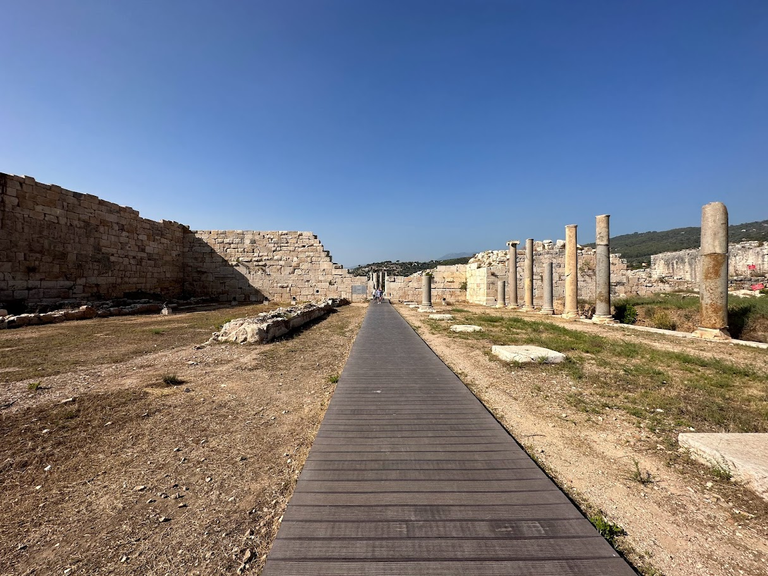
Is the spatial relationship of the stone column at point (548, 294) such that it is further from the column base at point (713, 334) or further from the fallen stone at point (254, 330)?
the fallen stone at point (254, 330)

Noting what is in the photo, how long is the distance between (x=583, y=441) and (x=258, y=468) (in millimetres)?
2807

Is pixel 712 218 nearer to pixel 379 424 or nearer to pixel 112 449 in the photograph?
pixel 379 424

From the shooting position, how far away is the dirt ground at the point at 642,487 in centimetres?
182

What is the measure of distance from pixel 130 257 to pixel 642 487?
20.5 meters

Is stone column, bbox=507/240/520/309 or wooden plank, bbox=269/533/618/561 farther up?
stone column, bbox=507/240/520/309

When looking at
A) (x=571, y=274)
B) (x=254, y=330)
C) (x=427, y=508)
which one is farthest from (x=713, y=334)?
(x=254, y=330)

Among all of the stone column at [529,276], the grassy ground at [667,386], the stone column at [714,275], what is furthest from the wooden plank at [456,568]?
the stone column at [529,276]

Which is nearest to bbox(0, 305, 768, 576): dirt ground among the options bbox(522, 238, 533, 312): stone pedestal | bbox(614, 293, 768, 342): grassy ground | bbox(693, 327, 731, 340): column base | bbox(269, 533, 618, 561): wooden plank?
bbox(269, 533, 618, 561): wooden plank

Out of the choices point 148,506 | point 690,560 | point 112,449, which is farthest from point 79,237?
point 690,560

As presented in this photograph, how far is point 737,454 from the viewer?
102 inches

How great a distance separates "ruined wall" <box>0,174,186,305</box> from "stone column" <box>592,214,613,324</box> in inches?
804

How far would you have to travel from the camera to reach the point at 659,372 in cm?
519

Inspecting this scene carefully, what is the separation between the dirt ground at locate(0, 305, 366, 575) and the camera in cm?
179

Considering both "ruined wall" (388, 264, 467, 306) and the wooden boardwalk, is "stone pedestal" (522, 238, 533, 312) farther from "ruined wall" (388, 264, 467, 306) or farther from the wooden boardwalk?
the wooden boardwalk
